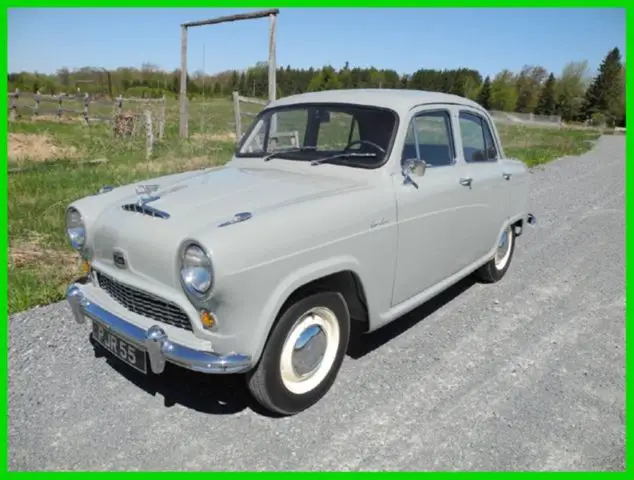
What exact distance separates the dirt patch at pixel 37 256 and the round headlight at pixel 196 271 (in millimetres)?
2882

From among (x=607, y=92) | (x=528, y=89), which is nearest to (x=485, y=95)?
(x=528, y=89)

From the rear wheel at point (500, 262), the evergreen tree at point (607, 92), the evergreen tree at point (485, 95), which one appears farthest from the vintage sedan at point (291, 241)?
the evergreen tree at point (485, 95)

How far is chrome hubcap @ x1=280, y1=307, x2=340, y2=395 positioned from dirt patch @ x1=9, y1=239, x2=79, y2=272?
2.94m

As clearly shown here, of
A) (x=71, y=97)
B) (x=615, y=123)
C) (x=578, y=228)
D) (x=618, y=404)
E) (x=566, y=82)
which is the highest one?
(x=566, y=82)

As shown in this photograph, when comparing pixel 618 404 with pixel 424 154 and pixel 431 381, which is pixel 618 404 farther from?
pixel 424 154

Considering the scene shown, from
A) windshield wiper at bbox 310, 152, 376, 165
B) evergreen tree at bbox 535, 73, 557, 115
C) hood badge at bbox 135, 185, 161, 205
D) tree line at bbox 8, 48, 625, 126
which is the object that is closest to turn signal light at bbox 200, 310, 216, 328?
hood badge at bbox 135, 185, 161, 205

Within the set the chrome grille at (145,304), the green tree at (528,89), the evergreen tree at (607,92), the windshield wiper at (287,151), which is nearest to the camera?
the chrome grille at (145,304)

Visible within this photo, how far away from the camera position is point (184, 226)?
2.77 m

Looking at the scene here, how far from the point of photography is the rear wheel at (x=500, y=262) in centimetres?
510

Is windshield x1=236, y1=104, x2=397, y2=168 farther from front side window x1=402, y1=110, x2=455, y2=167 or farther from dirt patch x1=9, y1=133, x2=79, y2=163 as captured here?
dirt patch x1=9, y1=133, x2=79, y2=163

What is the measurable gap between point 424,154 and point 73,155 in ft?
31.8

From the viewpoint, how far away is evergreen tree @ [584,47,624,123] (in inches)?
2642

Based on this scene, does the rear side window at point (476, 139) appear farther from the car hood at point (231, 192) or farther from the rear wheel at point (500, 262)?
the car hood at point (231, 192)

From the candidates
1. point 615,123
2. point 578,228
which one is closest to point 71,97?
point 578,228
